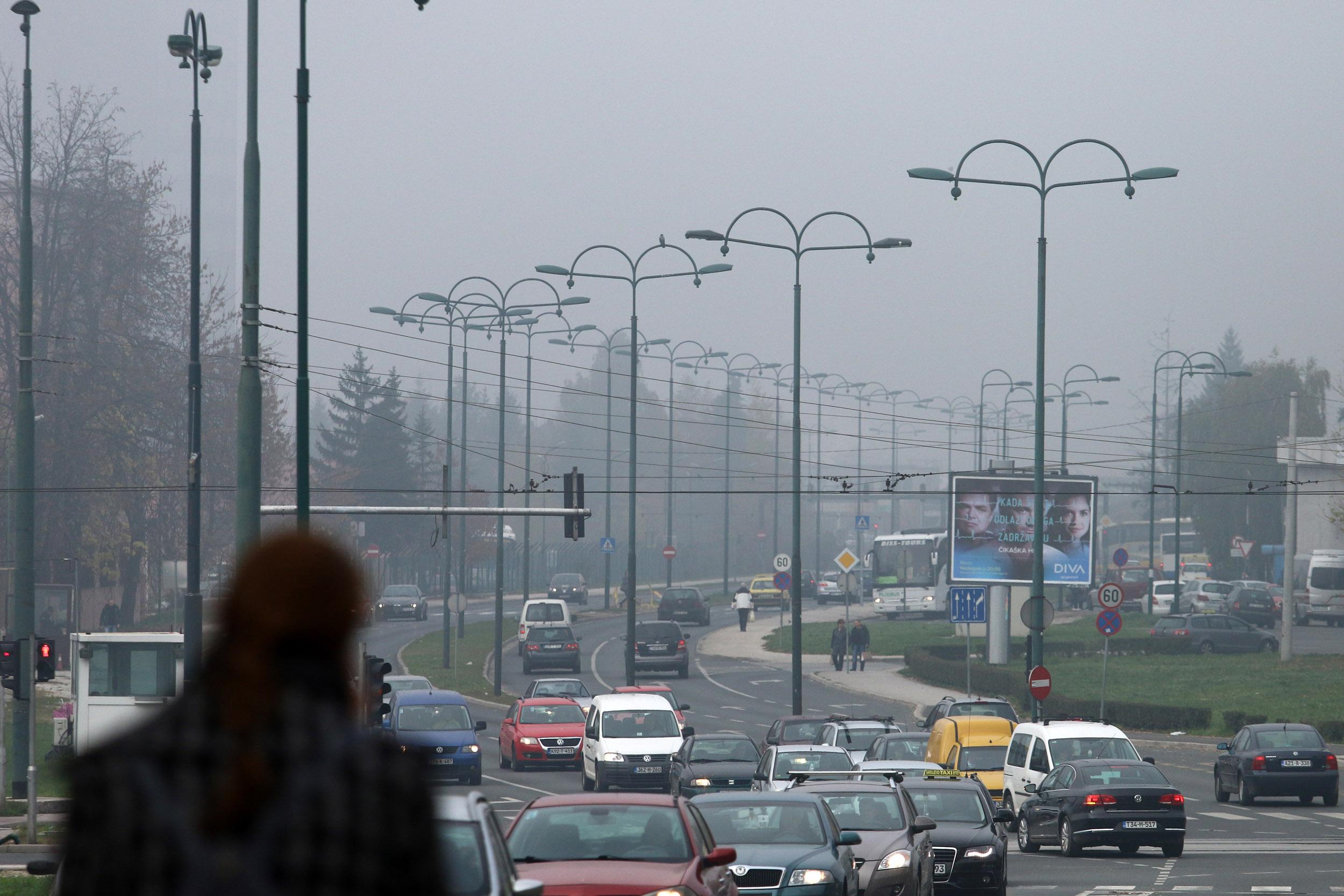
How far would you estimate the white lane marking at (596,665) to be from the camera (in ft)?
183

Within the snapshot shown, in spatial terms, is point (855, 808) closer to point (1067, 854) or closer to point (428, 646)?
point (1067, 854)

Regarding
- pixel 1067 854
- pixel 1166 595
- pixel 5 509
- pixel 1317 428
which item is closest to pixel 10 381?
pixel 5 509

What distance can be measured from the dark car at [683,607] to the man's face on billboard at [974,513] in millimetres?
25998

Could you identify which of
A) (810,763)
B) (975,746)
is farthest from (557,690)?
(810,763)

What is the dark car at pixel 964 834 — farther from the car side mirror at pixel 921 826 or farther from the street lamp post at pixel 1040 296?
the street lamp post at pixel 1040 296

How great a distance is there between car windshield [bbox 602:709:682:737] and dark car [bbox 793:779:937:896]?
13553 mm

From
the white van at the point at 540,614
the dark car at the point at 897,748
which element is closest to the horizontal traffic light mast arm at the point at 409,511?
the dark car at the point at 897,748

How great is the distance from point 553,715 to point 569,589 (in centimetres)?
5818

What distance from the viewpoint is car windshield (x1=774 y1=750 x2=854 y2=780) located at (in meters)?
23.3

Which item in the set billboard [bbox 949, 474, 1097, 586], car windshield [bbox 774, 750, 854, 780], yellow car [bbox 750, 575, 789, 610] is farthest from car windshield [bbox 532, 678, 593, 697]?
yellow car [bbox 750, 575, 789, 610]

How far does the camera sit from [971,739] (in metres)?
29.1

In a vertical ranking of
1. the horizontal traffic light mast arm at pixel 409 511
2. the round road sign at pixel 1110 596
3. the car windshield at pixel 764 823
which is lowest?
the car windshield at pixel 764 823

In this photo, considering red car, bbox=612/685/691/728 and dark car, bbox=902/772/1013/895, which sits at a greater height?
dark car, bbox=902/772/1013/895

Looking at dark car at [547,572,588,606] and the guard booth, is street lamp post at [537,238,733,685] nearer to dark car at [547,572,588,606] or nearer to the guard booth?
the guard booth
